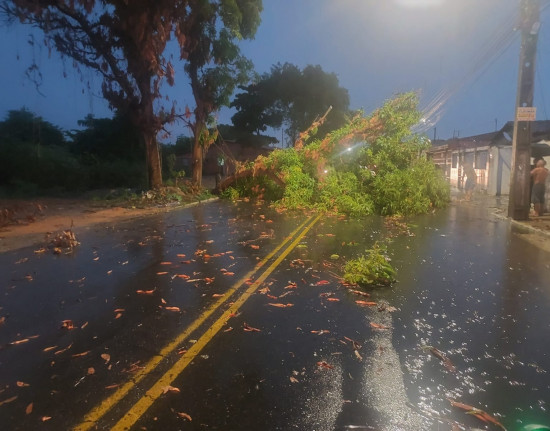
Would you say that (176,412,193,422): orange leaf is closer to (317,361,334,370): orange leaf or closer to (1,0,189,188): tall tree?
(317,361,334,370): orange leaf

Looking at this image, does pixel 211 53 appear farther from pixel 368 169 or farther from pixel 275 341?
pixel 275 341

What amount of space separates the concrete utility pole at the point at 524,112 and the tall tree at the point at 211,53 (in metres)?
14.1

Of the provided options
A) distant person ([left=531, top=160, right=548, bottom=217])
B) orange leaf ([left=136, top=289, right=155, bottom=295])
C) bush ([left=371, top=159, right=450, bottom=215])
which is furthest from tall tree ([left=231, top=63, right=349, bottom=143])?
orange leaf ([left=136, top=289, right=155, bottom=295])

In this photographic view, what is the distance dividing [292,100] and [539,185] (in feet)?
118

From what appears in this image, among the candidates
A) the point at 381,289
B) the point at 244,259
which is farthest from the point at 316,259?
the point at 381,289

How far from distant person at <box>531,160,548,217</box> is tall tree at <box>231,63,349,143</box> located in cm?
3332

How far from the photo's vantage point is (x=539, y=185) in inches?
584

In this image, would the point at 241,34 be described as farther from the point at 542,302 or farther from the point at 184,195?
the point at 542,302

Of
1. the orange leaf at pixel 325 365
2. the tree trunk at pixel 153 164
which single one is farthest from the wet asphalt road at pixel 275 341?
the tree trunk at pixel 153 164

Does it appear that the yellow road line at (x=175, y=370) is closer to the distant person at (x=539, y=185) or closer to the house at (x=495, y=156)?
the distant person at (x=539, y=185)

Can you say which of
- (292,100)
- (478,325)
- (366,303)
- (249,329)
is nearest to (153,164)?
(366,303)

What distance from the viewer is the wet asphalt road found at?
3236 millimetres

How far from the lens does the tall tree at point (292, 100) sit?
47.0 meters

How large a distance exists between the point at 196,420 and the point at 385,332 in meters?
2.51
